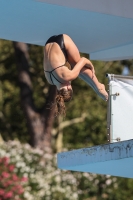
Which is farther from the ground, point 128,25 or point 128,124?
point 128,25

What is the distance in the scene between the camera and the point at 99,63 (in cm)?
2527

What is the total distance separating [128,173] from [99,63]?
53.7ft

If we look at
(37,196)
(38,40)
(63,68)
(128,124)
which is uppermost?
(38,40)

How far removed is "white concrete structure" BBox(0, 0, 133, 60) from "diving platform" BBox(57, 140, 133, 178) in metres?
1.87

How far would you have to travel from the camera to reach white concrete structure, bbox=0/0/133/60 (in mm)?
8422

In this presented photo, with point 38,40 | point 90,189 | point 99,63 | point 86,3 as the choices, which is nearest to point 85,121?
point 99,63

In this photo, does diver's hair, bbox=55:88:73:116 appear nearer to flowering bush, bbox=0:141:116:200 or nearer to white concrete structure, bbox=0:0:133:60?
white concrete structure, bbox=0:0:133:60

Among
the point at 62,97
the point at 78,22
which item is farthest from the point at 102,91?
the point at 78,22

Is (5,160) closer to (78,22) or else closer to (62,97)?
(78,22)

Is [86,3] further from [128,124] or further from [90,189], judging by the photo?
[90,189]

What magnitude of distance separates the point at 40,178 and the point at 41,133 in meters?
3.86

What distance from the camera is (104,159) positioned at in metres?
7.82

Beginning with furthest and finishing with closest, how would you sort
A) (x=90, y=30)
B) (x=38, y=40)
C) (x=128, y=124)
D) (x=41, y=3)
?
(x=38, y=40) → (x=90, y=30) → (x=128, y=124) → (x=41, y=3)

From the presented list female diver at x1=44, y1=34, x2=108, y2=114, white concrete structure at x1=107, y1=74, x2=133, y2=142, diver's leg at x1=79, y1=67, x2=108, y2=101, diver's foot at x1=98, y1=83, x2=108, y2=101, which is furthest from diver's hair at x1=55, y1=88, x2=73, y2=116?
white concrete structure at x1=107, y1=74, x2=133, y2=142
